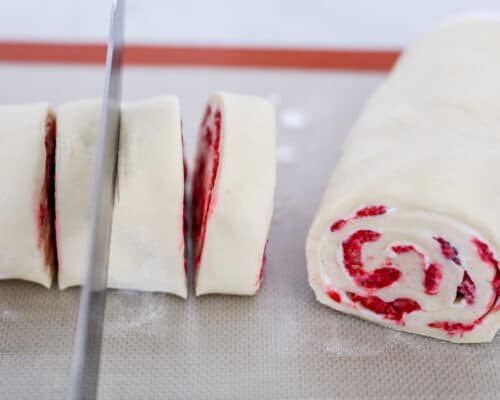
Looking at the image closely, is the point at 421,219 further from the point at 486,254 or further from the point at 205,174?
the point at 205,174

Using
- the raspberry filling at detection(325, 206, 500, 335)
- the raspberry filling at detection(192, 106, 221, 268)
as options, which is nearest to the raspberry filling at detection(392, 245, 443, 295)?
the raspberry filling at detection(325, 206, 500, 335)

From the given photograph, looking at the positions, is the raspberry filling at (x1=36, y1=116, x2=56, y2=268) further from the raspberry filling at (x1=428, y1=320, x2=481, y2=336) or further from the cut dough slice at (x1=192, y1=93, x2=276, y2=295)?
the raspberry filling at (x1=428, y1=320, x2=481, y2=336)

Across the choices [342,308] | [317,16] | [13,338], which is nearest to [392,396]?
[342,308]

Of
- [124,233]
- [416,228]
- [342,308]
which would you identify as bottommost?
[342,308]

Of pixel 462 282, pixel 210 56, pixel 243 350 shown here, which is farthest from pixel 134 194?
pixel 210 56

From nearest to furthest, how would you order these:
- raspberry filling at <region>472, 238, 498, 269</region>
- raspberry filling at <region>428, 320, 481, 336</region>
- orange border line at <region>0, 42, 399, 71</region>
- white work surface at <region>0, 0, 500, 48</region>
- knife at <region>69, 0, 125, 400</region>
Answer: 1. knife at <region>69, 0, 125, 400</region>
2. raspberry filling at <region>472, 238, 498, 269</region>
3. raspberry filling at <region>428, 320, 481, 336</region>
4. orange border line at <region>0, 42, 399, 71</region>
5. white work surface at <region>0, 0, 500, 48</region>

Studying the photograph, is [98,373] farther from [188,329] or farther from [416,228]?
[416,228]

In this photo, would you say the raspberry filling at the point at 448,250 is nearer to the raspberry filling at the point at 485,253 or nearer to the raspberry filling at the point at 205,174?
the raspberry filling at the point at 485,253
